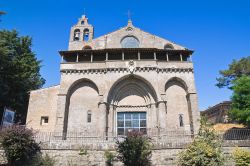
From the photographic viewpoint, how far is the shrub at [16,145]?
586 inches

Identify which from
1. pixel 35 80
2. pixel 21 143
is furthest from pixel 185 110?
pixel 35 80

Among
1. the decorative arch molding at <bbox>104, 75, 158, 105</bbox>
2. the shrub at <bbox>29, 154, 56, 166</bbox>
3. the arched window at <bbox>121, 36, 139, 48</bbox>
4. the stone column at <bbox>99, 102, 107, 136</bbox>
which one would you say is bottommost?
the shrub at <bbox>29, 154, 56, 166</bbox>

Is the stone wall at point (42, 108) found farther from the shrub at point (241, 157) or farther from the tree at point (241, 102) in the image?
the tree at point (241, 102)

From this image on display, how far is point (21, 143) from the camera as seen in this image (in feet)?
49.6

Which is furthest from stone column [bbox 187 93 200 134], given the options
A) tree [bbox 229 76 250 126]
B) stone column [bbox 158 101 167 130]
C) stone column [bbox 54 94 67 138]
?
stone column [bbox 54 94 67 138]

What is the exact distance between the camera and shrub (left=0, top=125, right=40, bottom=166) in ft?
48.8

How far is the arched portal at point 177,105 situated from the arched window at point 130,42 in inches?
246

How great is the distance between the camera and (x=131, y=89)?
85.4 feet

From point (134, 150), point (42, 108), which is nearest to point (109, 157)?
point (134, 150)

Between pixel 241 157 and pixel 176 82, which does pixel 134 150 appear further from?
pixel 176 82

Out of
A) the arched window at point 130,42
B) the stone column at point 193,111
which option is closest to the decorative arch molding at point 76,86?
the arched window at point 130,42

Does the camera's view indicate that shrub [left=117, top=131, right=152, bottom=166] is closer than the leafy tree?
No

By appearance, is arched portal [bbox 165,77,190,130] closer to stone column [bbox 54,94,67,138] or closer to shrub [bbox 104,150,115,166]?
shrub [bbox 104,150,115,166]

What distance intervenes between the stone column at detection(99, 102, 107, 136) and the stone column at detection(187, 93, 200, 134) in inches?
331
